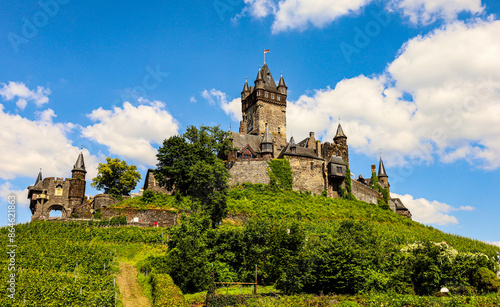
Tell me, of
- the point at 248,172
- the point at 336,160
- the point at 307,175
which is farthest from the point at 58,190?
the point at 336,160

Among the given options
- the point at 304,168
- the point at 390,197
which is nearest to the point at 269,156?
the point at 304,168

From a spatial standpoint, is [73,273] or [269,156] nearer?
[73,273]

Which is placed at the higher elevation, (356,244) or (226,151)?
(226,151)

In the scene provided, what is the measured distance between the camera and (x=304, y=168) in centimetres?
5700

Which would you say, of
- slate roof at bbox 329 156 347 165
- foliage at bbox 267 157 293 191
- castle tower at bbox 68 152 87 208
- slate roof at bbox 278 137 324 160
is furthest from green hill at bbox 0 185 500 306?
slate roof at bbox 329 156 347 165

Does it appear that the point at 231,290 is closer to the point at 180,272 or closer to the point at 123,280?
the point at 180,272

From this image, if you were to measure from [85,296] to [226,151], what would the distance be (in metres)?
37.5

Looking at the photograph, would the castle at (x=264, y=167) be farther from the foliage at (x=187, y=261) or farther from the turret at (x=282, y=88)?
the foliage at (x=187, y=261)

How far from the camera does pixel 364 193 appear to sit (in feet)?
202

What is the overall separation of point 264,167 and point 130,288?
32.8 metres

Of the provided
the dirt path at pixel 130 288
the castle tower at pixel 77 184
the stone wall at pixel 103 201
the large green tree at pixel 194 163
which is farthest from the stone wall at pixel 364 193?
the castle tower at pixel 77 184

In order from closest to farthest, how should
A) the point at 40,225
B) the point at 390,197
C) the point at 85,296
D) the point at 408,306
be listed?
the point at 85,296
the point at 408,306
the point at 40,225
the point at 390,197

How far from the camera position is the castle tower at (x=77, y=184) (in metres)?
51.0

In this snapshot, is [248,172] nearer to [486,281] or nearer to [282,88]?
[282,88]
